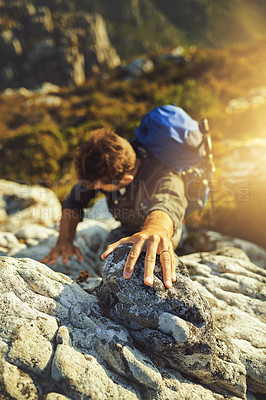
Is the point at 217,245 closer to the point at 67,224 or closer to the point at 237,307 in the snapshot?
the point at 237,307

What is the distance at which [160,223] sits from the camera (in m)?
2.13

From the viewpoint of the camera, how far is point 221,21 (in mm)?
72438

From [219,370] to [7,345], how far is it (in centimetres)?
174

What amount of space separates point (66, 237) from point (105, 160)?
65.1 inches

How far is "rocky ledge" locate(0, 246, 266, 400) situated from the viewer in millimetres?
1461

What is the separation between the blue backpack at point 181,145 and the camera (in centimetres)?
306

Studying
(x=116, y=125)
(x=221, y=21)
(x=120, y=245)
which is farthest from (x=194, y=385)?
(x=221, y=21)

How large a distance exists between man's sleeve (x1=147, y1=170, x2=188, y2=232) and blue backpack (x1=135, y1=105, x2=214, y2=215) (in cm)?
31

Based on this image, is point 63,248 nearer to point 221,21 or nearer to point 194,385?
point 194,385

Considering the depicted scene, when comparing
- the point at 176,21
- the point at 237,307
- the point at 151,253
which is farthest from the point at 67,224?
the point at 176,21

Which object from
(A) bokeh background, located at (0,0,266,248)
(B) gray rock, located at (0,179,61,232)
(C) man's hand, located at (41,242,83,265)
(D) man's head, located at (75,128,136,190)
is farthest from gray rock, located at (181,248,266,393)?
(B) gray rock, located at (0,179,61,232)

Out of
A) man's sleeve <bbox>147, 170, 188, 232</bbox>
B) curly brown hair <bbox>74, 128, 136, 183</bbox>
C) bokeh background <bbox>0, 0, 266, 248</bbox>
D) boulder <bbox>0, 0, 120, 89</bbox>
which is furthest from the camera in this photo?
boulder <bbox>0, 0, 120, 89</bbox>

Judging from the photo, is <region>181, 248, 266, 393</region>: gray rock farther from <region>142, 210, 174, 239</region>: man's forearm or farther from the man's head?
the man's head

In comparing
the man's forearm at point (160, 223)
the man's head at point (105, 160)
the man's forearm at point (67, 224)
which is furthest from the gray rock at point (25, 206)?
the man's forearm at point (160, 223)
